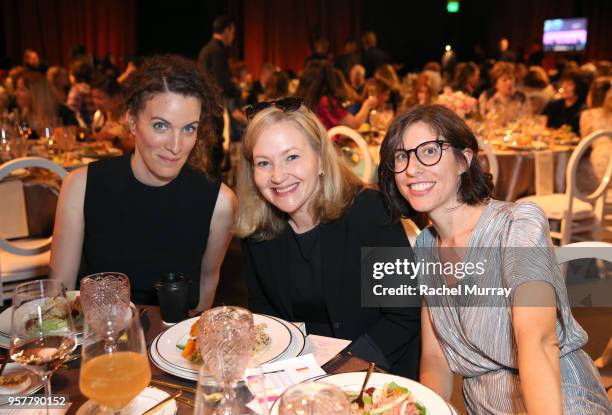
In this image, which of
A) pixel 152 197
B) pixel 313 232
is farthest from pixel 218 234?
pixel 313 232

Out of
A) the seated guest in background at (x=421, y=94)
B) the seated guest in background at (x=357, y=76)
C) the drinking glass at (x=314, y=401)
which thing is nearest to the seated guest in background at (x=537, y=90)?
the seated guest in background at (x=421, y=94)

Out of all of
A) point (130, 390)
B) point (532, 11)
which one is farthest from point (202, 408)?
point (532, 11)

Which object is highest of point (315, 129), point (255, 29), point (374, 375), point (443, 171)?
point (255, 29)

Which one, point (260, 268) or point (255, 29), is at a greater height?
point (255, 29)

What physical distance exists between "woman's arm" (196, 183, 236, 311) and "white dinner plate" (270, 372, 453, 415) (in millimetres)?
1193

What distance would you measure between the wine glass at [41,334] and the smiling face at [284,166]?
31.6 inches

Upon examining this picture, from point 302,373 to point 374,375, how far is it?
0.16 m

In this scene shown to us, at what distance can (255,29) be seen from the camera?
52.1 ft

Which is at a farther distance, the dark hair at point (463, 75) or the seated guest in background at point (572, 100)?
the dark hair at point (463, 75)

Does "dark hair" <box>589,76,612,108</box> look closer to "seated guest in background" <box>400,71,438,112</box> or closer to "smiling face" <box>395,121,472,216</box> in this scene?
"seated guest in background" <box>400,71,438,112</box>

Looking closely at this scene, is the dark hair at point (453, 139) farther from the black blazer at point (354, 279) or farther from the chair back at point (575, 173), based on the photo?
the chair back at point (575, 173)

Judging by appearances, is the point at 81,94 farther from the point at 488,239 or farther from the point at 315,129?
the point at 488,239

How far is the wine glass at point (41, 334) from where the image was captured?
117cm

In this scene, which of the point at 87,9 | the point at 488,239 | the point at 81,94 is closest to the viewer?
the point at 488,239
